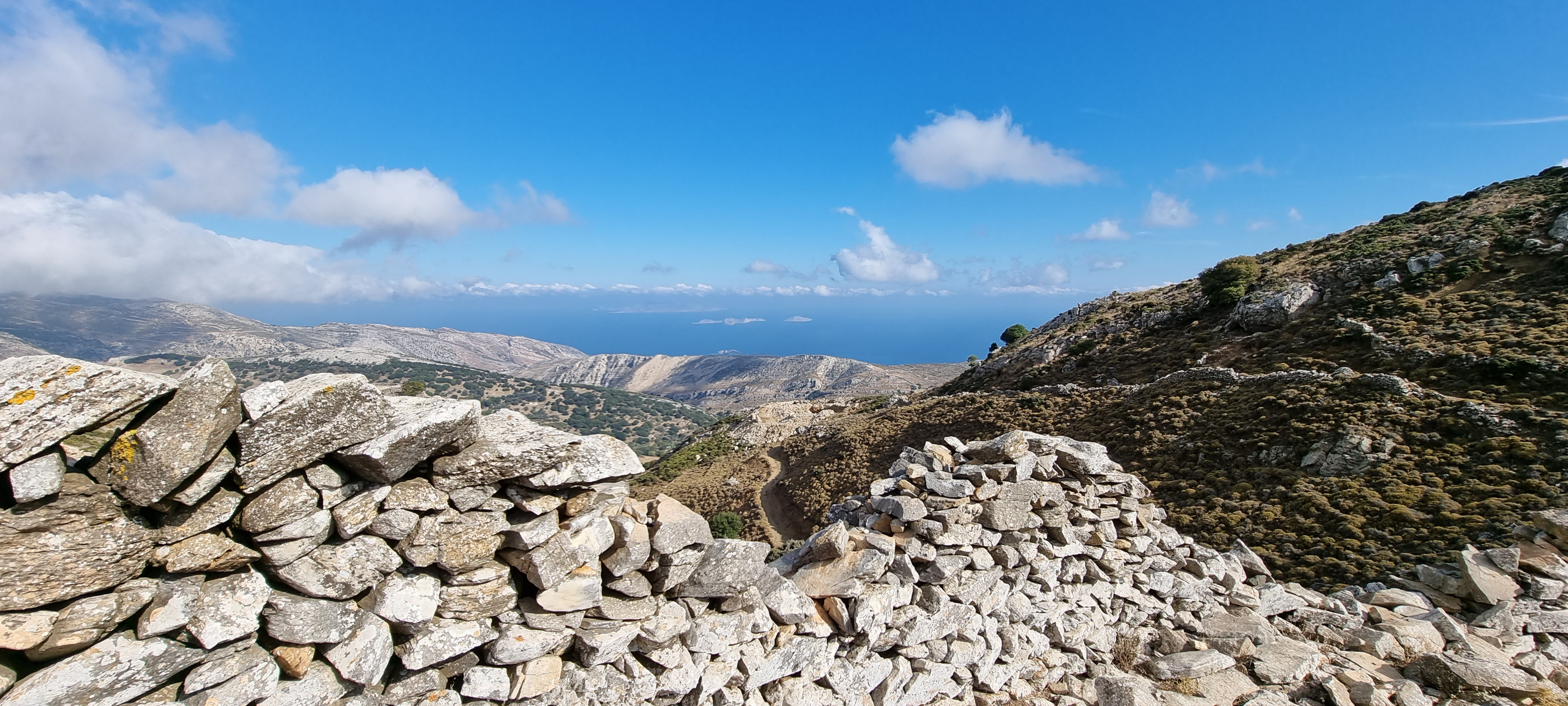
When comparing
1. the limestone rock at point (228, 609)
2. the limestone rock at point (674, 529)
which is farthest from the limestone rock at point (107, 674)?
the limestone rock at point (674, 529)

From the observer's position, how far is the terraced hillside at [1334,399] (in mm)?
13755

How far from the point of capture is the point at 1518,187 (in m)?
Answer: 39.5

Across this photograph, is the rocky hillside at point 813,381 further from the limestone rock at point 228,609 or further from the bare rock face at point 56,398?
the bare rock face at point 56,398

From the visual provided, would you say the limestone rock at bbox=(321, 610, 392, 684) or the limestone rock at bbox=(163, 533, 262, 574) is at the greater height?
the limestone rock at bbox=(163, 533, 262, 574)

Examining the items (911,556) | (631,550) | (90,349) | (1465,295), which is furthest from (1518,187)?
(90,349)

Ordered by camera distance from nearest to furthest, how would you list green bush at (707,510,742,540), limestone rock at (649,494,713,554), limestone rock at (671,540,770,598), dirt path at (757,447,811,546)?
limestone rock at (649,494,713,554) → limestone rock at (671,540,770,598) → green bush at (707,510,742,540) → dirt path at (757,447,811,546)

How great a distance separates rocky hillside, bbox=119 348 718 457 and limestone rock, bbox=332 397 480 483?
69.4m

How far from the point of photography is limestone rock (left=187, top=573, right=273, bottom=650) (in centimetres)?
431

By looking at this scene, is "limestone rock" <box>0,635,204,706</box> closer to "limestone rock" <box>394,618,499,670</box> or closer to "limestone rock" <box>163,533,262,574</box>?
"limestone rock" <box>163,533,262,574</box>

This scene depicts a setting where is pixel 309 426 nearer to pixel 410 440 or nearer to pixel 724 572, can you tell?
pixel 410 440

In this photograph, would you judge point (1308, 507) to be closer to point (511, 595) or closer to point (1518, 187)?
point (511, 595)

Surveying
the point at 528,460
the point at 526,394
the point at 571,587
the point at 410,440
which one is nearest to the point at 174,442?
the point at 410,440

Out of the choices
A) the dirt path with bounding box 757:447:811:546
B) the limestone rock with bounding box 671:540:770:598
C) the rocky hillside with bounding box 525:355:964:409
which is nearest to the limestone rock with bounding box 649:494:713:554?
the limestone rock with bounding box 671:540:770:598

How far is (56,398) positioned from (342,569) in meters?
2.24
